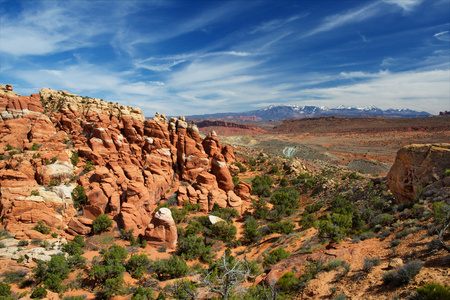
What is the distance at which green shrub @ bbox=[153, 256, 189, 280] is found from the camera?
1847 centimetres

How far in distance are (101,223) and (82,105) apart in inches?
1089

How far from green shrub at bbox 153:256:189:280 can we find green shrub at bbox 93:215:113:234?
9.24m

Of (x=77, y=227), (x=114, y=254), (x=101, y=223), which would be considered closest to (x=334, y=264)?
(x=114, y=254)

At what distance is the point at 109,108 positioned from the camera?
40562mm

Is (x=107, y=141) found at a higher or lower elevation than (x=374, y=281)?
higher

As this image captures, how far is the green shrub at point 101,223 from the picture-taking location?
24.0 m

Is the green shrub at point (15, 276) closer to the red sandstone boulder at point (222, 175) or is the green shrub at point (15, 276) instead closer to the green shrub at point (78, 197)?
the green shrub at point (78, 197)

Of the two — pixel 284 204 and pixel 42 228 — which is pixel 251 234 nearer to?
pixel 284 204

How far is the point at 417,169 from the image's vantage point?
19.9m

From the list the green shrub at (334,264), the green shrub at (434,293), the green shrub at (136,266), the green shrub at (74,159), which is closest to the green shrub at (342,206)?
the green shrub at (334,264)

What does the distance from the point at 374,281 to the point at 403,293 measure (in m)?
1.63

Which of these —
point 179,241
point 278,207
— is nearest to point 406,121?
point 278,207

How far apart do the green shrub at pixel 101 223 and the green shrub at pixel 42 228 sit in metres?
4.27

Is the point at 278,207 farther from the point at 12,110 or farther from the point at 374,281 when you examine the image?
the point at 12,110
